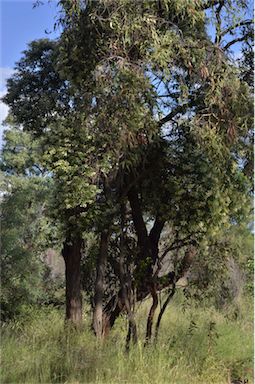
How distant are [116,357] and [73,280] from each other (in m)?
2.41

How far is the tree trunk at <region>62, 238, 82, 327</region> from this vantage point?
736cm

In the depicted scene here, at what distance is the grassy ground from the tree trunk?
0.78 feet

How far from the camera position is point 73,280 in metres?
7.49

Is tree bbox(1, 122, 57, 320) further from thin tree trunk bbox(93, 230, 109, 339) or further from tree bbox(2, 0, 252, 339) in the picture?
tree bbox(2, 0, 252, 339)

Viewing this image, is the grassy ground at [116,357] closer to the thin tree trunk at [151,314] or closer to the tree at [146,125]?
the thin tree trunk at [151,314]

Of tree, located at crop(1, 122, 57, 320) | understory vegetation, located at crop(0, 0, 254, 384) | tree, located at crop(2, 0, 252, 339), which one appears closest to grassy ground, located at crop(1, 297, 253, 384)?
understory vegetation, located at crop(0, 0, 254, 384)

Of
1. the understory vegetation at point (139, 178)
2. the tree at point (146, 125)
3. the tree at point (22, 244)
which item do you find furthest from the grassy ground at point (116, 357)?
the tree at point (22, 244)

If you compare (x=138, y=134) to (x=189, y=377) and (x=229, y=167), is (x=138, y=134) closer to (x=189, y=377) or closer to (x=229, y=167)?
(x=229, y=167)

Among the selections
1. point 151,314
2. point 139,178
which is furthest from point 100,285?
point 139,178

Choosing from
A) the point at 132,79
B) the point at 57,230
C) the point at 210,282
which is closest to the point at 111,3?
the point at 132,79

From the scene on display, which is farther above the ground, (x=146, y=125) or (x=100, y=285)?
(x=146, y=125)

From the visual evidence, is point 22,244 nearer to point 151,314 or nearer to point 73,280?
point 73,280

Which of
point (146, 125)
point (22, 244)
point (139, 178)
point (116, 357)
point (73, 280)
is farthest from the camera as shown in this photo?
point (22, 244)

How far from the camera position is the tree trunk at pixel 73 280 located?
7.36 meters
